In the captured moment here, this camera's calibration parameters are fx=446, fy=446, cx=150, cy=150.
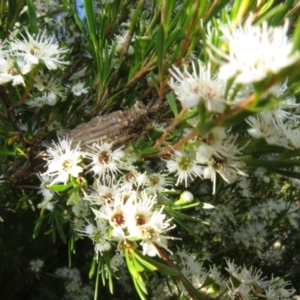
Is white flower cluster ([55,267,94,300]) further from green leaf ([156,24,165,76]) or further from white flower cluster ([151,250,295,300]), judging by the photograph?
green leaf ([156,24,165,76])

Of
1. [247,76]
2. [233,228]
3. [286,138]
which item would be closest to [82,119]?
[286,138]

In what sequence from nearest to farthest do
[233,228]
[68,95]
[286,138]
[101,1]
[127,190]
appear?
1. [286,138]
2. [127,190]
3. [68,95]
4. [101,1]
5. [233,228]

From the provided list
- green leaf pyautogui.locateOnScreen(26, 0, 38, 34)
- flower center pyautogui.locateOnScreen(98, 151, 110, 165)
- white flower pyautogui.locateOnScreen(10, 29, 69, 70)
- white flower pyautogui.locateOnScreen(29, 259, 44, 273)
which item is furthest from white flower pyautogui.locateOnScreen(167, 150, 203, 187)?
white flower pyautogui.locateOnScreen(29, 259, 44, 273)

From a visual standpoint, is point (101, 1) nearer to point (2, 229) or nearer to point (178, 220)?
point (178, 220)

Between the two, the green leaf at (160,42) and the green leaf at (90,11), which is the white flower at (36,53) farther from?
the green leaf at (160,42)

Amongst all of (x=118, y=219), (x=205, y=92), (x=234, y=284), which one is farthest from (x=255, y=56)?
(x=234, y=284)

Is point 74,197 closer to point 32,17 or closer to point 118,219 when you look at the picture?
point 118,219
